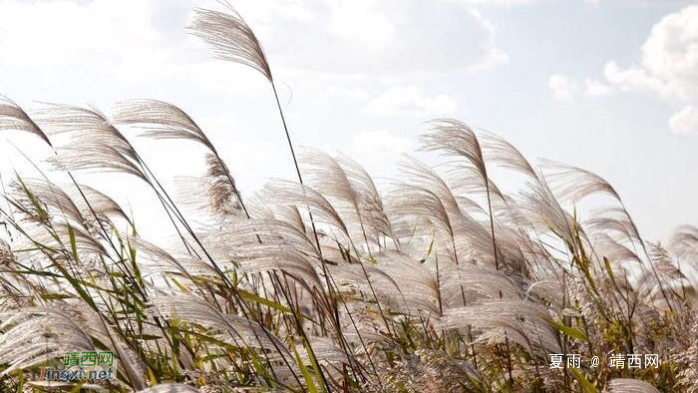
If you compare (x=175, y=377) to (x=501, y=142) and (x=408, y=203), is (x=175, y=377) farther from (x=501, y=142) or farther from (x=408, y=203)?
(x=501, y=142)

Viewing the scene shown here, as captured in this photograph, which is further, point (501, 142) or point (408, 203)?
point (501, 142)

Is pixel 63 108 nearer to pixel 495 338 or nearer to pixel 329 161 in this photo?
pixel 329 161

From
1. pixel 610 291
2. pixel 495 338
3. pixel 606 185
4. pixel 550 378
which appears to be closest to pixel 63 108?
pixel 495 338

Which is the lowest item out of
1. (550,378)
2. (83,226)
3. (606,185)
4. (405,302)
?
(550,378)

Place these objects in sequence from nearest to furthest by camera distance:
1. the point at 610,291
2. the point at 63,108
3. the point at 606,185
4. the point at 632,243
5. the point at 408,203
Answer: the point at 63,108, the point at 408,203, the point at 610,291, the point at 606,185, the point at 632,243

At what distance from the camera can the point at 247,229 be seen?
6.95 ft

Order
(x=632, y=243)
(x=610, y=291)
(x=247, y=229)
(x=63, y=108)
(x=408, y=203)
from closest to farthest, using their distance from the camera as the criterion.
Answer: (x=247, y=229) → (x=63, y=108) → (x=408, y=203) → (x=610, y=291) → (x=632, y=243)

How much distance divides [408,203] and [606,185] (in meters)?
1.24

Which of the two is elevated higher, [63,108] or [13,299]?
[63,108]

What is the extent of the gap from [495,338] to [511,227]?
4.61 feet

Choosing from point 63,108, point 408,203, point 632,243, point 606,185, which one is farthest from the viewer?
point 632,243

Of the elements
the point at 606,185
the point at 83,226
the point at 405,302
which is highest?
the point at 606,185

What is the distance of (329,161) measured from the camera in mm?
3191

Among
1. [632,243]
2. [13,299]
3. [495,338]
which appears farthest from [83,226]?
[632,243]
